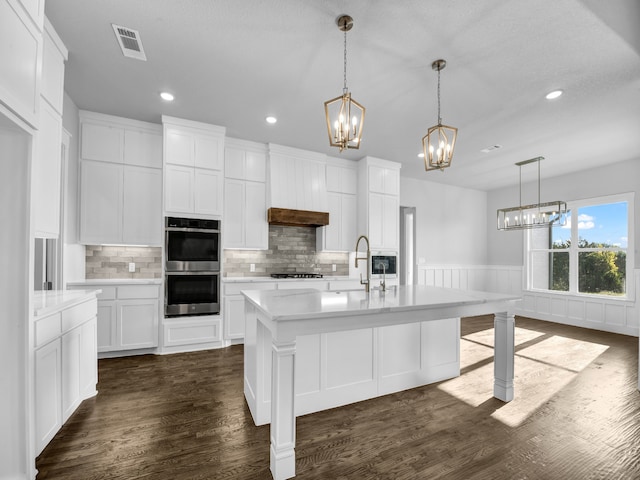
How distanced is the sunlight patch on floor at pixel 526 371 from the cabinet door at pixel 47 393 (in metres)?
3.10

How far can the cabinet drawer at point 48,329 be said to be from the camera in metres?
1.91

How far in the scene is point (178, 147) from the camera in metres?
4.24

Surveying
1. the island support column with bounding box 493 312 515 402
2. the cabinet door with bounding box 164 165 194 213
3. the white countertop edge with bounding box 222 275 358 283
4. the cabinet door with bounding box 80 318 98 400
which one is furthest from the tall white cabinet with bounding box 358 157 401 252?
the cabinet door with bounding box 80 318 98 400

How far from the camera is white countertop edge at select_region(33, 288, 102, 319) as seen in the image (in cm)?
196

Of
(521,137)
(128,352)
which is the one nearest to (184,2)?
(128,352)

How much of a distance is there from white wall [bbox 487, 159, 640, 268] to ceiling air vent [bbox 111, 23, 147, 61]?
6.44 meters

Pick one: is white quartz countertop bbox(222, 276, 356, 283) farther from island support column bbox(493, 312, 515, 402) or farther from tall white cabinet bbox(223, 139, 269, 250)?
island support column bbox(493, 312, 515, 402)

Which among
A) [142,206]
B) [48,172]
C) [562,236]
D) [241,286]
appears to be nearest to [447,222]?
[562,236]

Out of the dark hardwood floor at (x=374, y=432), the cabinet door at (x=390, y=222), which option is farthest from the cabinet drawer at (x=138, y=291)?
the cabinet door at (x=390, y=222)

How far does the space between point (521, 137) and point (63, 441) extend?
233 inches

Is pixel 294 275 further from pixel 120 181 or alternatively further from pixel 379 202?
pixel 120 181

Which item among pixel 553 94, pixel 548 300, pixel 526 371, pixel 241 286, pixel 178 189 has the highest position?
pixel 553 94

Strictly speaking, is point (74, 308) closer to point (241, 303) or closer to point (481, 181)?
point (241, 303)

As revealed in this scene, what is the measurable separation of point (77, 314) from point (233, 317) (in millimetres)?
2168
